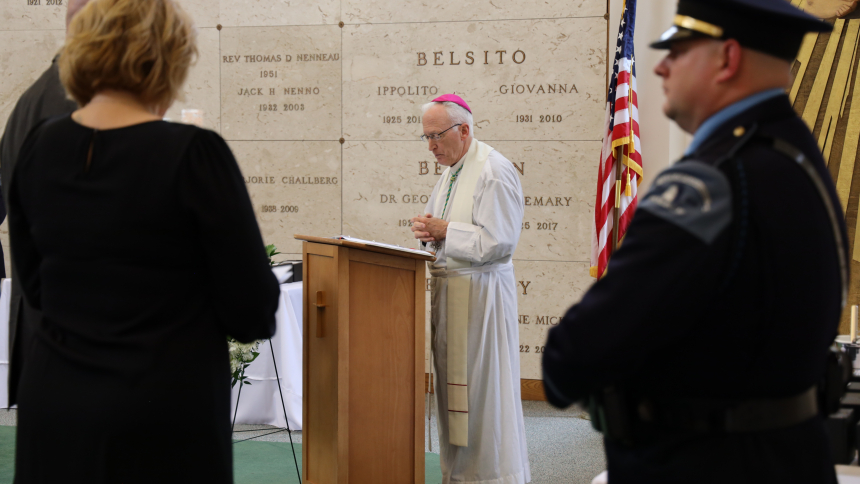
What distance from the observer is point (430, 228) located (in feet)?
11.5

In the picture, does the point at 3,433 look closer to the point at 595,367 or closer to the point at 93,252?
the point at 93,252

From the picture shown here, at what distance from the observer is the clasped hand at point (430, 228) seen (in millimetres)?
3504

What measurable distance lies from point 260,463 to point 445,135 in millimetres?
2056

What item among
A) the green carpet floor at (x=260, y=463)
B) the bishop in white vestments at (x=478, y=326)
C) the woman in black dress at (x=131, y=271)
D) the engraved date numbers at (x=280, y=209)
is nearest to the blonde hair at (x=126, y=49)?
the woman in black dress at (x=131, y=271)

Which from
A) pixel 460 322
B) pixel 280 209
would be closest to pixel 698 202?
pixel 460 322

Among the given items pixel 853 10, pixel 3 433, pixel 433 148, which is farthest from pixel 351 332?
pixel 853 10

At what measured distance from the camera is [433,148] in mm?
3721

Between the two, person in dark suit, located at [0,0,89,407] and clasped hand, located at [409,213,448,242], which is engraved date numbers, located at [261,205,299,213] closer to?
clasped hand, located at [409,213,448,242]

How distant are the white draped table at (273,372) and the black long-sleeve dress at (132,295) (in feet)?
9.54

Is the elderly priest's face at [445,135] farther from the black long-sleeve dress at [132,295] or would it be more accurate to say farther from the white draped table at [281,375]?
the black long-sleeve dress at [132,295]

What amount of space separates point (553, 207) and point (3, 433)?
396cm

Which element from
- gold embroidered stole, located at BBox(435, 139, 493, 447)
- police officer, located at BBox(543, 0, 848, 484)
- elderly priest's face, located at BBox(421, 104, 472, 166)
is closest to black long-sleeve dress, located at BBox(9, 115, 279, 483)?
police officer, located at BBox(543, 0, 848, 484)

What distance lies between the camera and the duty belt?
3.62 feet

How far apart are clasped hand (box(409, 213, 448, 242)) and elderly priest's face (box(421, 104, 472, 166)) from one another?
38 centimetres
